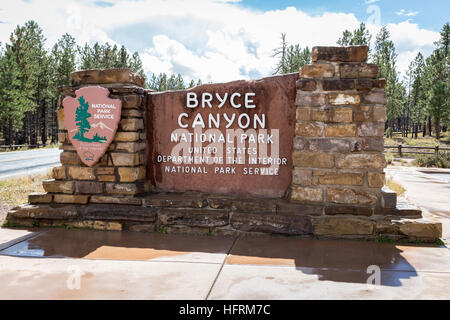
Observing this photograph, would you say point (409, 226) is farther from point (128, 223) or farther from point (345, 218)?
point (128, 223)

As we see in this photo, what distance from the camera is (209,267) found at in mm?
3330

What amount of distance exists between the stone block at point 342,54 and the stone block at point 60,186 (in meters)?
3.51

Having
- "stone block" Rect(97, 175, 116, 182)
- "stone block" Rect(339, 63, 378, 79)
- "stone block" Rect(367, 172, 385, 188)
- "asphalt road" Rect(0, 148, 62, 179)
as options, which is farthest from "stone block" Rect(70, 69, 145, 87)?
"asphalt road" Rect(0, 148, 62, 179)

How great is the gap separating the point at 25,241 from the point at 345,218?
3628 millimetres

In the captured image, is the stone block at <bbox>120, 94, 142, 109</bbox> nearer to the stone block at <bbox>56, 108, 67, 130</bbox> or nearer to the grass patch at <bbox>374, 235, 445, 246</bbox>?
the stone block at <bbox>56, 108, 67, 130</bbox>

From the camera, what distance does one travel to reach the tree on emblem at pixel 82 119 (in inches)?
189

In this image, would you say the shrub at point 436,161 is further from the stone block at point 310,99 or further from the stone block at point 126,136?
the stone block at point 126,136

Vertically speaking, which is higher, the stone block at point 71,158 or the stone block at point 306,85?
the stone block at point 306,85

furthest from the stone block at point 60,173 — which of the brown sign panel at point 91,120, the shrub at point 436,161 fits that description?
the shrub at point 436,161

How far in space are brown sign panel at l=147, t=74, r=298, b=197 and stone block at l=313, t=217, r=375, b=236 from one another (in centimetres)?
67

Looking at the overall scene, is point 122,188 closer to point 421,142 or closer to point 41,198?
point 41,198

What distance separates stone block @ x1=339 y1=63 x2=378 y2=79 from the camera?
4254 mm

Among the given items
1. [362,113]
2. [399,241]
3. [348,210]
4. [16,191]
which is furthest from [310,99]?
[16,191]

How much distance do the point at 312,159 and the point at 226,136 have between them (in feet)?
3.72
